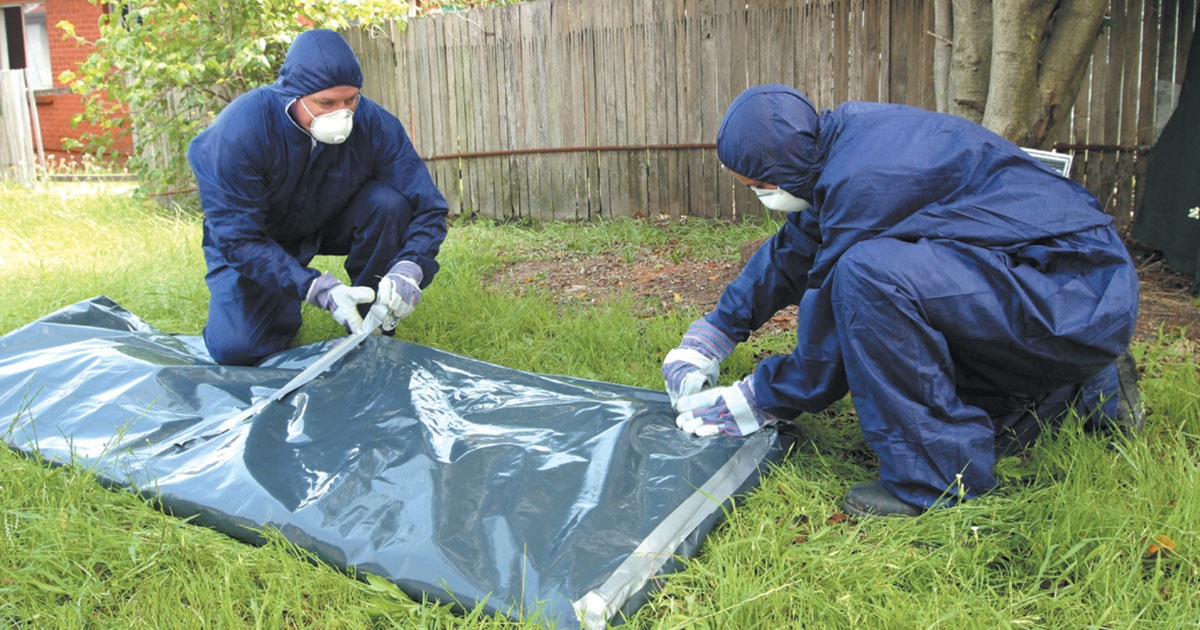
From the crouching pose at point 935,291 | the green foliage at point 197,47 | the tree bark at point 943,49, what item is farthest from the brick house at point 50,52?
the crouching pose at point 935,291

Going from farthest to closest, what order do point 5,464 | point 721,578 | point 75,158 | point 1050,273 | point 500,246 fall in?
point 75,158
point 500,246
point 5,464
point 1050,273
point 721,578

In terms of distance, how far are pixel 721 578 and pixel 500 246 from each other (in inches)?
143

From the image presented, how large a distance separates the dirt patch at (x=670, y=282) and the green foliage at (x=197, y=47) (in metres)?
2.53

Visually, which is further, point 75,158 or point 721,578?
point 75,158

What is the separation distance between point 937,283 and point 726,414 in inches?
25.6

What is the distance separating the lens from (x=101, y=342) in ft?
9.33

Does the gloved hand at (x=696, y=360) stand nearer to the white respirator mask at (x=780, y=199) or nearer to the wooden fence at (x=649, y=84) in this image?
the white respirator mask at (x=780, y=199)

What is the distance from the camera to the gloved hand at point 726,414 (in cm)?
219

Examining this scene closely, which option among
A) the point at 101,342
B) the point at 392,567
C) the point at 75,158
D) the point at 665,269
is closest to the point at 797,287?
the point at 392,567

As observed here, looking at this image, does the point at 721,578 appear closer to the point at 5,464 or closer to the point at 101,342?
the point at 5,464

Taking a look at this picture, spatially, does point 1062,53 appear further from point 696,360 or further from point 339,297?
point 339,297

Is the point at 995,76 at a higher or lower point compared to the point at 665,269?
higher

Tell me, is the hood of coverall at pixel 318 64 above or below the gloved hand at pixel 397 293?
above

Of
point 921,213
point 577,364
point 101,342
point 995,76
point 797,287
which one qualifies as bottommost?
point 577,364
